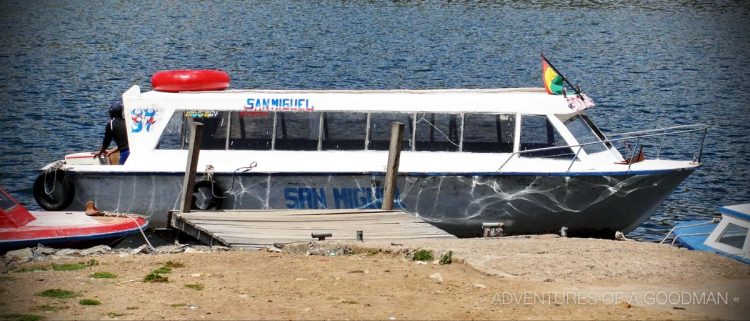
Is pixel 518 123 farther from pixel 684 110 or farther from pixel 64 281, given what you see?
pixel 684 110

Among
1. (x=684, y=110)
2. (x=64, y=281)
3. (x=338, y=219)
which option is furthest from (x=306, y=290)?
(x=684, y=110)

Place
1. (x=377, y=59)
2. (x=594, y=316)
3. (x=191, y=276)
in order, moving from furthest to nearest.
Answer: (x=377, y=59)
(x=191, y=276)
(x=594, y=316)

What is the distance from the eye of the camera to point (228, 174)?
26.3 m

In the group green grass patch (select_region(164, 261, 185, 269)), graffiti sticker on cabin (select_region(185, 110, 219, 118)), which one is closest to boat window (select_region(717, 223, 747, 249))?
green grass patch (select_region(164, 261, 185, 269))

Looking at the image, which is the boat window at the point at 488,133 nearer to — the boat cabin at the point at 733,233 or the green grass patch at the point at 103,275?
the boat cabin at the point at 733,233

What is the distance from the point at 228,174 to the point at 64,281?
828 cm

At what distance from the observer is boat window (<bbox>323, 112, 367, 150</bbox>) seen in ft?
87.3

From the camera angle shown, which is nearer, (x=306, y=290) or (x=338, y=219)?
(x=306, y=290)

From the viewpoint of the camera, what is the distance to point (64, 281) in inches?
719

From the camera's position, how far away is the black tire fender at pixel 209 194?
26141mm

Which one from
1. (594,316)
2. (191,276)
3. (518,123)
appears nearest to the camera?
(594,316)

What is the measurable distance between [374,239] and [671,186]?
7042 mm

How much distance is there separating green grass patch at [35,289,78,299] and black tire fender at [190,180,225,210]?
28.6 ft

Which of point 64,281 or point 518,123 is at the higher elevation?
point 518,123
